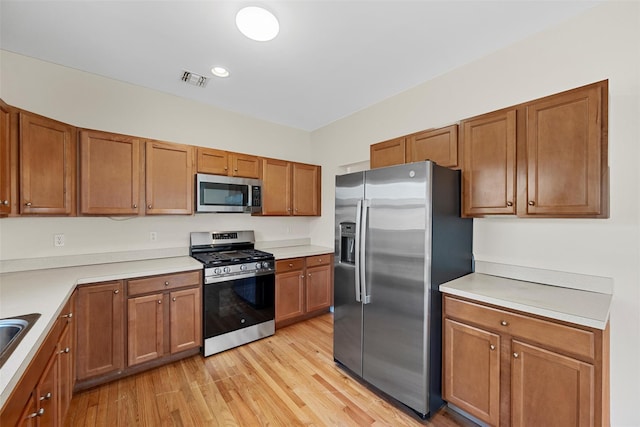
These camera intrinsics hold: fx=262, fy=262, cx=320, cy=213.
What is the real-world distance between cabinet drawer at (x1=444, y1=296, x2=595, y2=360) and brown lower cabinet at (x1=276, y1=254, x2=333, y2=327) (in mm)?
1851

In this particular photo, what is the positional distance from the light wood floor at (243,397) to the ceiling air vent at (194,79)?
277 cm

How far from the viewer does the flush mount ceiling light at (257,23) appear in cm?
171

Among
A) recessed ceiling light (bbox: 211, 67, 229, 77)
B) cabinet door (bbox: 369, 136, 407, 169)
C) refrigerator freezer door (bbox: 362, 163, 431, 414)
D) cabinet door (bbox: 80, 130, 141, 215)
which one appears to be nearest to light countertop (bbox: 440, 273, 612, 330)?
refrigerator freezer door (bbox: 362, 163, 431, 414)

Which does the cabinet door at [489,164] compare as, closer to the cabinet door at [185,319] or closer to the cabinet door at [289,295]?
the cabinet door at [289,295]

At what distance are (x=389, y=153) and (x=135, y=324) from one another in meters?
2.78

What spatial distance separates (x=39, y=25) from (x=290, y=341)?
343 centimetres

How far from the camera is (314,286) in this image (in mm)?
3453

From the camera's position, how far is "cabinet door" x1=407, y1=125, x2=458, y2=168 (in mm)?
2119

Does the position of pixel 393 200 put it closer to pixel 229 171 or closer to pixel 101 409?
pixel 229 171

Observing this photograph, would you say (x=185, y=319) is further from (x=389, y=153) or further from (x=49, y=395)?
(x=389, y=153)

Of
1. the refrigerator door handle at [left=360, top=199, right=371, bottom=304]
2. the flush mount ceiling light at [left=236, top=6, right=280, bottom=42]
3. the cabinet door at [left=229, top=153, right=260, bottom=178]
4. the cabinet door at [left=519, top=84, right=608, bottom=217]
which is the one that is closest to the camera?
the cabinet door at [left=519, top=84, right=608, bottom=217]

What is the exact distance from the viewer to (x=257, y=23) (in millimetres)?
1783

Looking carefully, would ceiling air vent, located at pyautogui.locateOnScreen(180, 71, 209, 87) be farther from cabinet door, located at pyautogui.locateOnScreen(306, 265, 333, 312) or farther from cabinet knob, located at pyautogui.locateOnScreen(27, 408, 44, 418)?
cabinet knob, located at pyautogui.locateOnScreen(27, 408, 44, 418)

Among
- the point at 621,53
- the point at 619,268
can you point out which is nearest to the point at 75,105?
the point at 621,53
